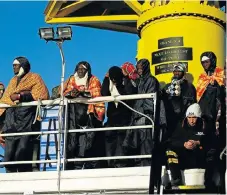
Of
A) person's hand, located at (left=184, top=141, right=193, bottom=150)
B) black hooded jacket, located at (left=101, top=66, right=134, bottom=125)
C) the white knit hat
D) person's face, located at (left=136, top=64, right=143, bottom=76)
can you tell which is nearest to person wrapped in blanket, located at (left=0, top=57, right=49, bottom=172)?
black hooded jacket, located at (left=101, top=66, right=134, bottom=125)

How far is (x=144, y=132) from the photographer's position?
32.8 ft

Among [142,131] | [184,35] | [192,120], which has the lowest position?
[142,131]

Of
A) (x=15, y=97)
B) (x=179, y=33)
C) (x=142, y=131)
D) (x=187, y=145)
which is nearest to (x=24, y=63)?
(x=15, y=97)

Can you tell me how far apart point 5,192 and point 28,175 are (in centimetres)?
36

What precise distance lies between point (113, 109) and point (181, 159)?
1428 mm

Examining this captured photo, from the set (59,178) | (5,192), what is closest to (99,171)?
(59,178)

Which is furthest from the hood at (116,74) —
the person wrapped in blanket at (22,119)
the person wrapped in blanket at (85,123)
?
the person wrapped in blanket at (22,119)

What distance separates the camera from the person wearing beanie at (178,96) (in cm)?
990

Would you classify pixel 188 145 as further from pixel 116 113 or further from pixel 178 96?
pixel 116 113

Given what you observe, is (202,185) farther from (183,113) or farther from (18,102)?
(18,102)

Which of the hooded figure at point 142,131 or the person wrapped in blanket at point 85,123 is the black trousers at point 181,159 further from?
the person wrapped in blanket at point 85,123

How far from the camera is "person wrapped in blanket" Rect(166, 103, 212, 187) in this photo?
30.1ft

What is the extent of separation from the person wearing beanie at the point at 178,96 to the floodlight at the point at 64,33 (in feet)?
4.53

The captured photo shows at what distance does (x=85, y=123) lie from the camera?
34.1 ft
